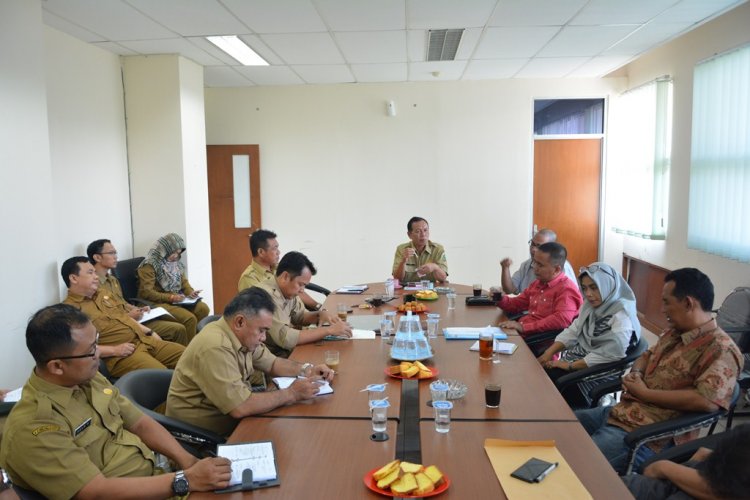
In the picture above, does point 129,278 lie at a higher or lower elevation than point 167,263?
lower

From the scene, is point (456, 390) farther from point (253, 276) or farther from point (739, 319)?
point (739, 319)

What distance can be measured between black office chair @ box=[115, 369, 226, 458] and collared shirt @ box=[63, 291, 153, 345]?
158cm

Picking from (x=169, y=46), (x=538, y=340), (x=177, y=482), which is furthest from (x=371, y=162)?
(x=177, y=482)

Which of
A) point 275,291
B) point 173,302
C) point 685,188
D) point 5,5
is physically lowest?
point 173,302

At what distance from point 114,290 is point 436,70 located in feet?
14.1

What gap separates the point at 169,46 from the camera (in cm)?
526

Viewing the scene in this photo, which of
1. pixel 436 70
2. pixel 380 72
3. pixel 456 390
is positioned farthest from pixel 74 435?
pixel 436 70

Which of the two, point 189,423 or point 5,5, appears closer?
point 189,423

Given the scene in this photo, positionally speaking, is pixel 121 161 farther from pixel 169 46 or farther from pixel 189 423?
pixel 189 423

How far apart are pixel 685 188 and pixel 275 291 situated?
13.8 ft

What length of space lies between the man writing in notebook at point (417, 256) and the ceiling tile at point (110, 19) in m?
2.82

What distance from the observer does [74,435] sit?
5.79 ft

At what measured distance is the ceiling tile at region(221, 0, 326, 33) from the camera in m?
4.06

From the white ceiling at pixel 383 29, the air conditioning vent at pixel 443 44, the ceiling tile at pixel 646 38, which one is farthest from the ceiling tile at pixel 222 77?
the ceiling tile at pixel 646 38
